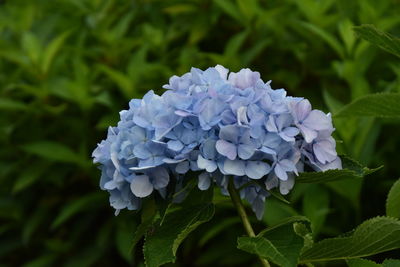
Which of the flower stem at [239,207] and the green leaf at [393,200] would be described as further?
the green leaf at [393,200]

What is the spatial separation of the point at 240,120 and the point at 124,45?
6.63 ft

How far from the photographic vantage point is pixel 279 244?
1.34 metres

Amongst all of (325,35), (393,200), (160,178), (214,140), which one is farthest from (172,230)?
(325,35)

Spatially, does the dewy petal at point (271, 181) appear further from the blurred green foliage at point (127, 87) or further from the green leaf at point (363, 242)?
the blurred green foliage at point (127, 87)

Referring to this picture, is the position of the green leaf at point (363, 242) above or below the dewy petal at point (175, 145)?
below

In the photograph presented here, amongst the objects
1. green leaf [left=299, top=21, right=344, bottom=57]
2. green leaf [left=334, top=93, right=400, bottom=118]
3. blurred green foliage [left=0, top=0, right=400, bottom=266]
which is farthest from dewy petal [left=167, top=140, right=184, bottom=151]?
green leaf [left=299, top=21, right=344, bottom=57]

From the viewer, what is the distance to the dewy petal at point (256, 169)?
1.29 metres

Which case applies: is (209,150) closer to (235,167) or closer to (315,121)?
(235,167)

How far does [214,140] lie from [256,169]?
9 cm

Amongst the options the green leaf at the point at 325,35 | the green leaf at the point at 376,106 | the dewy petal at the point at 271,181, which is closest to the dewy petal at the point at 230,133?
the dewy petal at the point at 271,181

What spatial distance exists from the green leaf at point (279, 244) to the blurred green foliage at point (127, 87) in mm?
1166

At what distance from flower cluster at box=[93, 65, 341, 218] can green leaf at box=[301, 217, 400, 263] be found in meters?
0.14

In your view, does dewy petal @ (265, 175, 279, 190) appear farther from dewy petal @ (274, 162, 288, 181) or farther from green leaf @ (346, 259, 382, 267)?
green leaf @ (346, 259, 382, 267)

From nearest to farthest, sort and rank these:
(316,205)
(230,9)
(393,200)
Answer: (393,200)
(316,205)
(230,9)
